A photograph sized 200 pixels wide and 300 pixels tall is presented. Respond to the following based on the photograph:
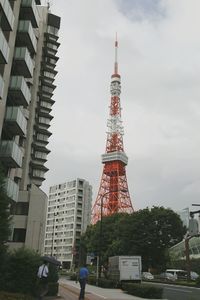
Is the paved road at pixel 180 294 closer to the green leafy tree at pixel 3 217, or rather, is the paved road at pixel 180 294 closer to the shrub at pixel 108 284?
the shrub at pixel 108 284

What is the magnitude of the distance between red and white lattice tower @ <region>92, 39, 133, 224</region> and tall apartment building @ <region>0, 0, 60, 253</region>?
2000 inches

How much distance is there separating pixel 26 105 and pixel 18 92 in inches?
155

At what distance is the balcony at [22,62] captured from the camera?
37.8 m

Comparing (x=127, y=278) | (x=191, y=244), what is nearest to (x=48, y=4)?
(x=127, y=278)

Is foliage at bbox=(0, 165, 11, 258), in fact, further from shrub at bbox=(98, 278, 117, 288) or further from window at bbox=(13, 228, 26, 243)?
window at bbox=(13, 228, 26, 243)

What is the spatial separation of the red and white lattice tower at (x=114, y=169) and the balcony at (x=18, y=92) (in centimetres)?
7928

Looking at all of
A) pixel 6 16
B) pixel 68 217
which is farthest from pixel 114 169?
pixel 6 16

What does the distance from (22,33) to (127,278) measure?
2335cm

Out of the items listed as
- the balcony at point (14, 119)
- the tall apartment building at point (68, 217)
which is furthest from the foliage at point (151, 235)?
the tall apartment building at point (68, 217)

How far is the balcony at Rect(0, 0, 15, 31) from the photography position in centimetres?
3157

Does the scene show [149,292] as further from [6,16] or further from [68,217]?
[68,217]

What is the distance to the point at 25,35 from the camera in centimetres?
3909

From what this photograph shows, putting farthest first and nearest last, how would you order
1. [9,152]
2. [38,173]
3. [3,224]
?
[38,173], [9,152], [3,224]

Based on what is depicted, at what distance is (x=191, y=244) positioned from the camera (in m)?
86.1
